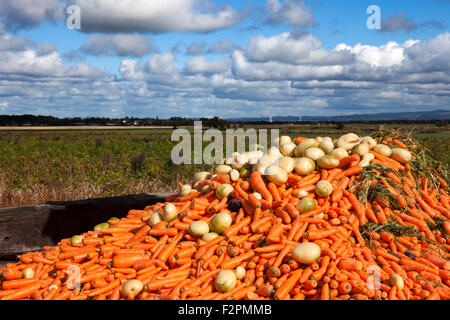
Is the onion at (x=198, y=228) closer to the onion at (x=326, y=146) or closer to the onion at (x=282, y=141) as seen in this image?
the onion at (x=282, y=141)

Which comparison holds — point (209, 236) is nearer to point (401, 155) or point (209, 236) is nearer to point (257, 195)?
point (257, 195)

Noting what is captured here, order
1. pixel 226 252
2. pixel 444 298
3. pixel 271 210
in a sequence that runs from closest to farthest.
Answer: pixel 444 298 < pixel 226 252 < pixel 271 210

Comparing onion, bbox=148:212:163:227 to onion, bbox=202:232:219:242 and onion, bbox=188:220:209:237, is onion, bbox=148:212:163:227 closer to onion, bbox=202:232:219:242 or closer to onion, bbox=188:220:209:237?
onion, bbox=188:220:209:237

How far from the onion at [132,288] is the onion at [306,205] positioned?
66.7 inches

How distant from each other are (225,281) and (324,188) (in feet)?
4.77

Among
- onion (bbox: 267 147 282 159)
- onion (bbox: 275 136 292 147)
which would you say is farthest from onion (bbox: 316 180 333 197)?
onion (bbox: 275 136 292 147)

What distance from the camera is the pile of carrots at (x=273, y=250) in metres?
3.14

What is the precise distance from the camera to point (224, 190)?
4223 millimetres

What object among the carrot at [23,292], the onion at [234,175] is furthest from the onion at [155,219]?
the carrot at [23,292]

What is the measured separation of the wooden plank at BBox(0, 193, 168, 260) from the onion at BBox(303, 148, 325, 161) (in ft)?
9.44
